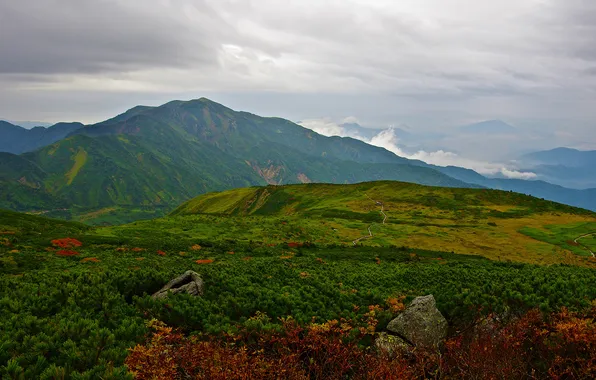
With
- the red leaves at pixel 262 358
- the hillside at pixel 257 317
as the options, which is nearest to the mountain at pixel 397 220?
the hillside at pixel 257 317

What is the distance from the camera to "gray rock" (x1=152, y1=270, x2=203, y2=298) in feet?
59.0

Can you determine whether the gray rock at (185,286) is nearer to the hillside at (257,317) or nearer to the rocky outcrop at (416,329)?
the hillside at (257,317)

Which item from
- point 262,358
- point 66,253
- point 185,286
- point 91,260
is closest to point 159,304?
point 185,286

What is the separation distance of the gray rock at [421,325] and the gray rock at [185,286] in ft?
34.4

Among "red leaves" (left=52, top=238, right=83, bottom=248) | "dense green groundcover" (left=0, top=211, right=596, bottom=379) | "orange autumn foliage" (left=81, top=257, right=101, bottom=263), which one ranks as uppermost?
"dense green groundcover" (left=0, top=211, right=596, bottom=379)

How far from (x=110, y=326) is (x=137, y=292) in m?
4.86

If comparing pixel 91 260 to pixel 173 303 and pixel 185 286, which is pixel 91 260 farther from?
pixel 173 303

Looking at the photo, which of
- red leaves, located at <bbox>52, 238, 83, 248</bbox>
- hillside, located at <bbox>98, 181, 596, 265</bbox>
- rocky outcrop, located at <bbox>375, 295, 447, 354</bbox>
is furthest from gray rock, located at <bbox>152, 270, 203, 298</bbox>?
hillside, located at <bbox>98, 181, 596, 265</bbox>

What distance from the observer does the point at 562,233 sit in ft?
275

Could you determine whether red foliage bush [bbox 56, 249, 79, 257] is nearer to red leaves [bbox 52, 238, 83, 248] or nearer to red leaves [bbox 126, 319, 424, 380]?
red leaves [bbox 52, 238, 83, 248]

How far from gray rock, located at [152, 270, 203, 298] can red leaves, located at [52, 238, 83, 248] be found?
97.1 ft

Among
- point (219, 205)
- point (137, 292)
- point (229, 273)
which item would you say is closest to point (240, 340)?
point (137, 292)

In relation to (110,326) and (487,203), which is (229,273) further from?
(487,203)

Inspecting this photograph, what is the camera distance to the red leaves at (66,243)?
133 ft
